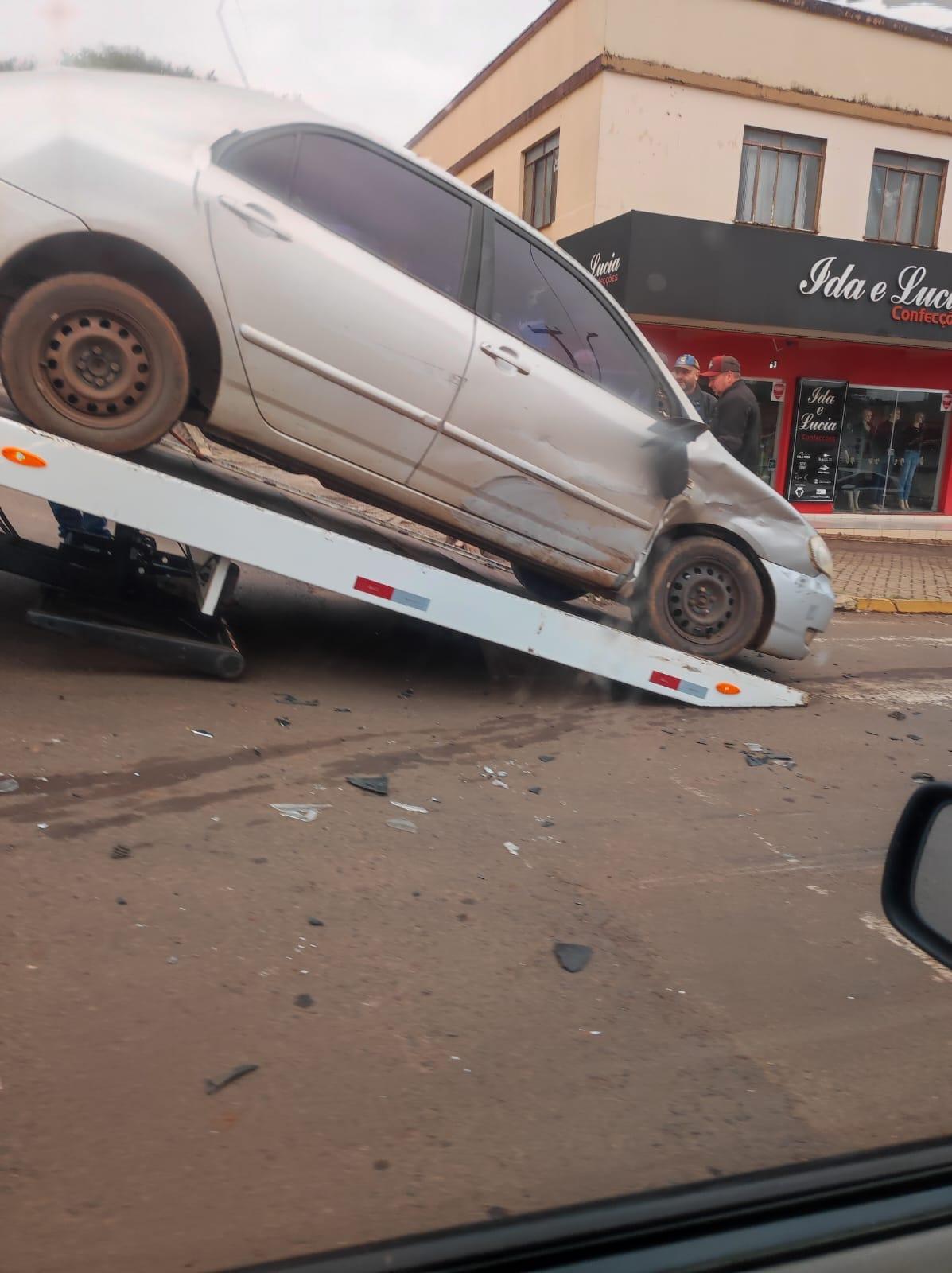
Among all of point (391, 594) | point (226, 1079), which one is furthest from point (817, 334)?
point (226, 1079)

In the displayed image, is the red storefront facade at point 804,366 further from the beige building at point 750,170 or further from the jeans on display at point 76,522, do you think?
the jeans on display at point 76,522

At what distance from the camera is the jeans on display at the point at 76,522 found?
5473mm

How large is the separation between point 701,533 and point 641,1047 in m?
3.75

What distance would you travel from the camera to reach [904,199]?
16.2 meters

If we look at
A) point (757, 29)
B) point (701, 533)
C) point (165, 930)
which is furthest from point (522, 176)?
point (165, 930)

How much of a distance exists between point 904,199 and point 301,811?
1628 cm

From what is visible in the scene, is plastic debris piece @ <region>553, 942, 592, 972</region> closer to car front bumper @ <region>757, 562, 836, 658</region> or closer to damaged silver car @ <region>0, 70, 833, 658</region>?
damaged silver car @ <region>0, 70, 833, 658</region>

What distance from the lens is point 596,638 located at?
5.24m

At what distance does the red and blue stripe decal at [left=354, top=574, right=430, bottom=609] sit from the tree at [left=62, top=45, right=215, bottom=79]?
2.14 m

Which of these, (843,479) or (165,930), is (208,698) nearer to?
(165,930)

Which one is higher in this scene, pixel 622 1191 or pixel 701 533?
pixel 701 533

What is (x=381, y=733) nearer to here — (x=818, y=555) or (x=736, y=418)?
(x=818, y=555)

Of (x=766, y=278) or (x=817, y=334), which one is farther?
(x=817, y=334)

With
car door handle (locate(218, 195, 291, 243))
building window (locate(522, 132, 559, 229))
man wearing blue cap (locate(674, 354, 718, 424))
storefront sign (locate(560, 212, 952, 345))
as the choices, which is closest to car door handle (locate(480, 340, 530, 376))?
car door handle (locate(218, 195, 291, 243))
